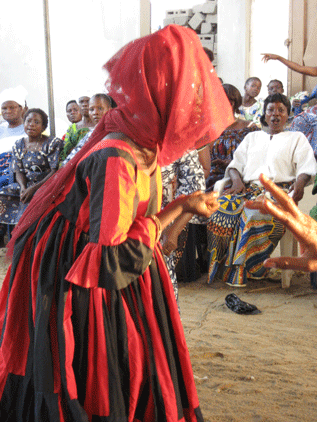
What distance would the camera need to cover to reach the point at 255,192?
4.51m

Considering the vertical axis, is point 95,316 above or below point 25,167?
below

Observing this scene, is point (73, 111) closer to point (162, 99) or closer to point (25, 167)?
point (25, 167)

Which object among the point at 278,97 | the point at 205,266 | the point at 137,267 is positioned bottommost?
the point at 205,266

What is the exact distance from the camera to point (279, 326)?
3396 millimetres

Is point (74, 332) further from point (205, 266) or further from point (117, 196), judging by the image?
point (205, 266)

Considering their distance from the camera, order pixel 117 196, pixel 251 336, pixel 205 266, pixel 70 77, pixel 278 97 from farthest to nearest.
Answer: pixel 70 77, pixel 205 266, pixel 278 97, pixel 251 336, pixel 117 196

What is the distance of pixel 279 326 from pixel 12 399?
2.23 meters

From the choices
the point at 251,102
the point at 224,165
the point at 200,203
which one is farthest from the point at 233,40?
the point at 200,203

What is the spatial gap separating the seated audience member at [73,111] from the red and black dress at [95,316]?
480 centimetres

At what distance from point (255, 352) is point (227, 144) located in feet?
9.45

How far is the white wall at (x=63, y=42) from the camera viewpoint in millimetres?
5883

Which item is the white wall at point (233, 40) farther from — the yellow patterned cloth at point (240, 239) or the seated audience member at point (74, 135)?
the yellow patterned cloth at point (240, 239)

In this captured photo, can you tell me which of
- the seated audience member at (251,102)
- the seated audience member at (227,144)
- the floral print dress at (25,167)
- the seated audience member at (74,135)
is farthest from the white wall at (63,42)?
the seated audience member at (251,102)

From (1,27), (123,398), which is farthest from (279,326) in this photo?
(1,27)
